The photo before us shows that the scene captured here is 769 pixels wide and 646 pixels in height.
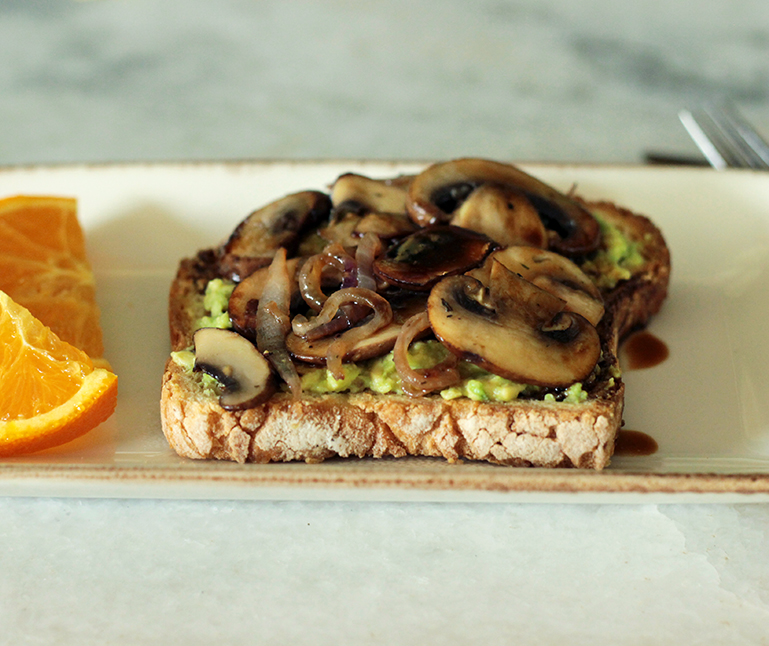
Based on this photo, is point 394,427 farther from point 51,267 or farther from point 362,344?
point 51,267

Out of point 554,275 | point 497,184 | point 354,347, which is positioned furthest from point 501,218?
point 354,347

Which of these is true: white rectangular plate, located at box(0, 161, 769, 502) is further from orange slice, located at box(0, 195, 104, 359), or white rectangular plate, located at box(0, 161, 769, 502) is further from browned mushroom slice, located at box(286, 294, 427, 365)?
browned mushroom slice, located at box(286, 294, 427, 365)

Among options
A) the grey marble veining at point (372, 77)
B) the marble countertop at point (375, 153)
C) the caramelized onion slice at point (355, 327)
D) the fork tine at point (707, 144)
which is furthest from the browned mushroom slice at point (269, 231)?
the fork tine at point (707, 144)

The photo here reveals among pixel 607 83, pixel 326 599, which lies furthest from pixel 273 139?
pixel 326 599

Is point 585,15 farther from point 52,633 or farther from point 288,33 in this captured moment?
point 52,633

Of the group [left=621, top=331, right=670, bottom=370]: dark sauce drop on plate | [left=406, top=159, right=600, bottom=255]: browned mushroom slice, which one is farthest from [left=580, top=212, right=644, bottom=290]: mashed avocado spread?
[left=621, top=331, right=670, bottom=370]: dark sauce drop on plate

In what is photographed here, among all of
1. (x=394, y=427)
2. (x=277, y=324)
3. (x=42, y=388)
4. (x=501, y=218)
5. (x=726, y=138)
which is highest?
(x=726, y=138)
